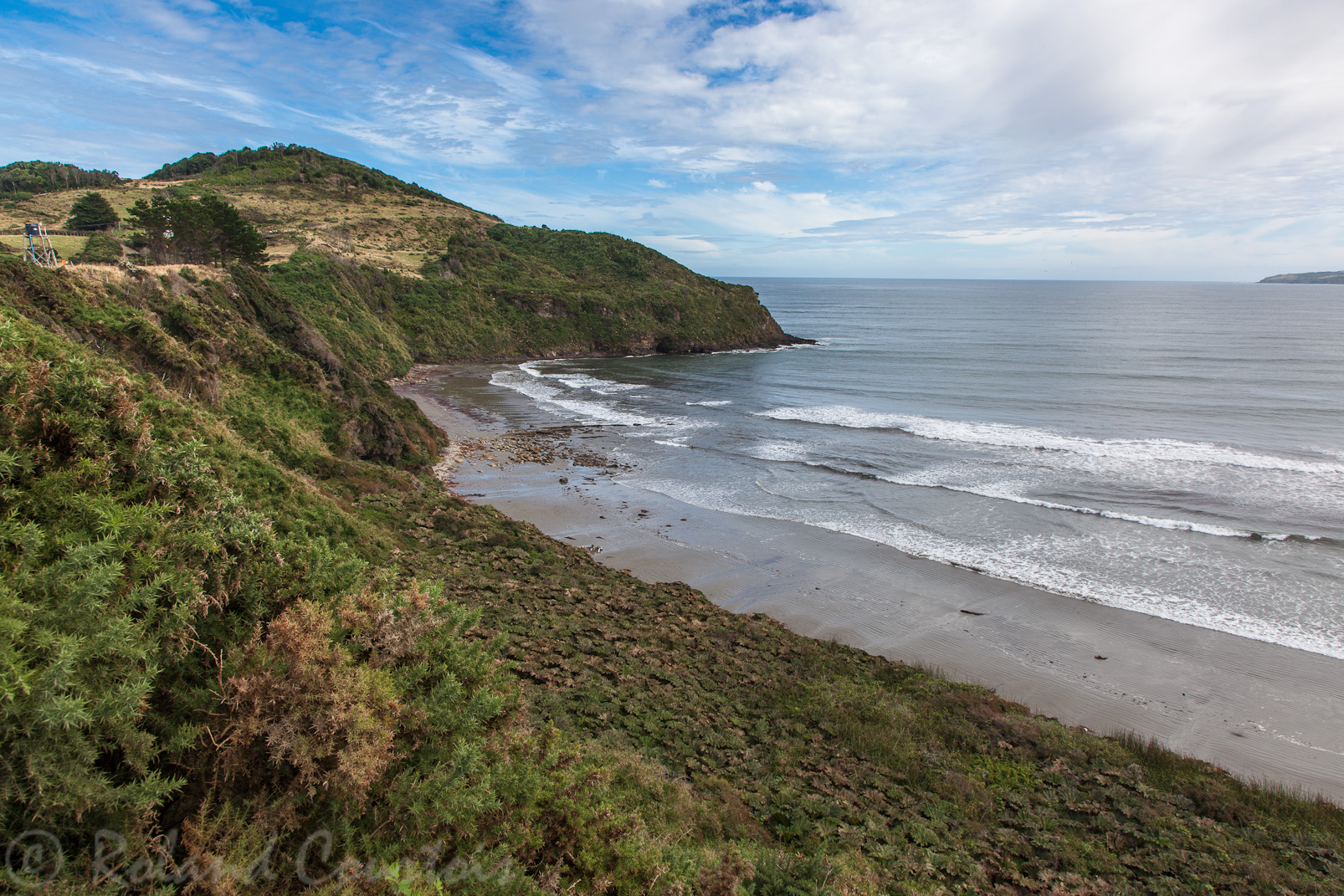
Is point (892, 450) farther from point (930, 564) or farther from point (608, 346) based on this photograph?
point (608, 346)

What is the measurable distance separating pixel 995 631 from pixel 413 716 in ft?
42.5

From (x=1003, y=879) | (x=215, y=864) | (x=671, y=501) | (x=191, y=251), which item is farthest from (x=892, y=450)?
(x=191, y=251)

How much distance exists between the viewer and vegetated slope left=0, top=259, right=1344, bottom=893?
338cm

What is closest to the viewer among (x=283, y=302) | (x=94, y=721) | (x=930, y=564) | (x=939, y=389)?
(x=94, y=721)

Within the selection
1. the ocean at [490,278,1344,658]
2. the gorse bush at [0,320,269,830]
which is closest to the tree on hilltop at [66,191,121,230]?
the ocean at [490,278,1344,658]

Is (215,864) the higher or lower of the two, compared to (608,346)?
lower

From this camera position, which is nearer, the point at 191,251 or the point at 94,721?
the point at 94,721

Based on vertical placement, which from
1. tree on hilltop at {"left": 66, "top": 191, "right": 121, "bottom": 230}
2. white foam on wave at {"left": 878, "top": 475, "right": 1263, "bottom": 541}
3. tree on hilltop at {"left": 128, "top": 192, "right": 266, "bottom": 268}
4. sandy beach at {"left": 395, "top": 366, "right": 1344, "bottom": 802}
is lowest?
sandy beach at {"left": 395, "top": 366, "right": 1344, "bottom": 802}

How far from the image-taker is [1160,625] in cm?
1365

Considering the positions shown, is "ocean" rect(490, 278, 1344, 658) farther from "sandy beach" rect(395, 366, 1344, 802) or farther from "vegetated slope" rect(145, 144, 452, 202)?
"vegetated slope" rect(145, 144, 452, 202)

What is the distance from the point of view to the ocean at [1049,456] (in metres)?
16.2

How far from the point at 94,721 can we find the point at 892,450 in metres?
29.2

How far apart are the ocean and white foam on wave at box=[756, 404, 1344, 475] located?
15 centimetres

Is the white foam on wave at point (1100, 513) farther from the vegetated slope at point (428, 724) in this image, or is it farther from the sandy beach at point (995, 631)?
the vegetated slope at point (428, 724)
